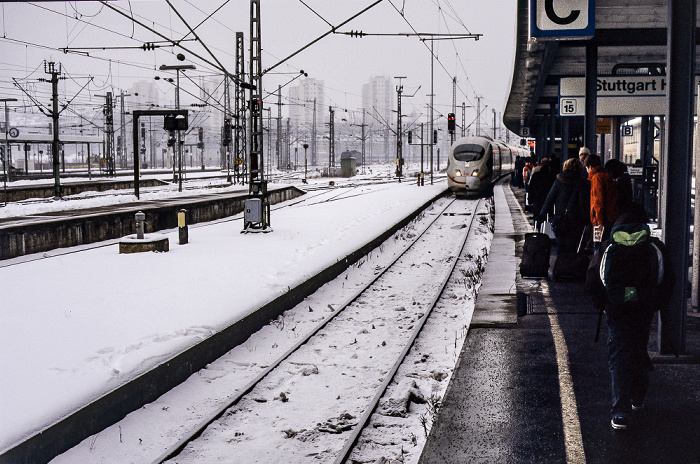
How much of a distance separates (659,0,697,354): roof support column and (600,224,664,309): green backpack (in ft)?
5.84

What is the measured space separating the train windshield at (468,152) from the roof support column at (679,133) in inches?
1015

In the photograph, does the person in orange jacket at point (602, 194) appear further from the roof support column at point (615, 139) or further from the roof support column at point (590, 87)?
the roof support column at point (615, 139)

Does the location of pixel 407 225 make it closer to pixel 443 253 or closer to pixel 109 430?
pixel 443 253

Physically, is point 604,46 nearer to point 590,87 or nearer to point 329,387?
point 590,87

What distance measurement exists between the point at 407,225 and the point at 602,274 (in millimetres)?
17492

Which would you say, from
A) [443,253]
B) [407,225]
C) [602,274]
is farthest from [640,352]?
[407,225]

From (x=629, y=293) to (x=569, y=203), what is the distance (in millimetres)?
5193

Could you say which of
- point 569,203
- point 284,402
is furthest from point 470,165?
point 284,402

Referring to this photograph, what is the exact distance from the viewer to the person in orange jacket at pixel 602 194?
8.60 metres

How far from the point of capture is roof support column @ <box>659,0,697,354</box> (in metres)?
6.49

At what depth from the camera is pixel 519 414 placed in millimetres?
5477

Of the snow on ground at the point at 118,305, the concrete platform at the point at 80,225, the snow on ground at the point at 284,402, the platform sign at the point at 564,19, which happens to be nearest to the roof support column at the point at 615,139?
the snow on ground at the point at 118,305

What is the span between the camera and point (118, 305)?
914 cm

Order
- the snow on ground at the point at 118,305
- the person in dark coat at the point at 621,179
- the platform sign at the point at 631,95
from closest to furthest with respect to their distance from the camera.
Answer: the snow on ground at the point at 118,305 → the person in dark coat at the point at 621,179 → the platform sign at the point at 631,95
